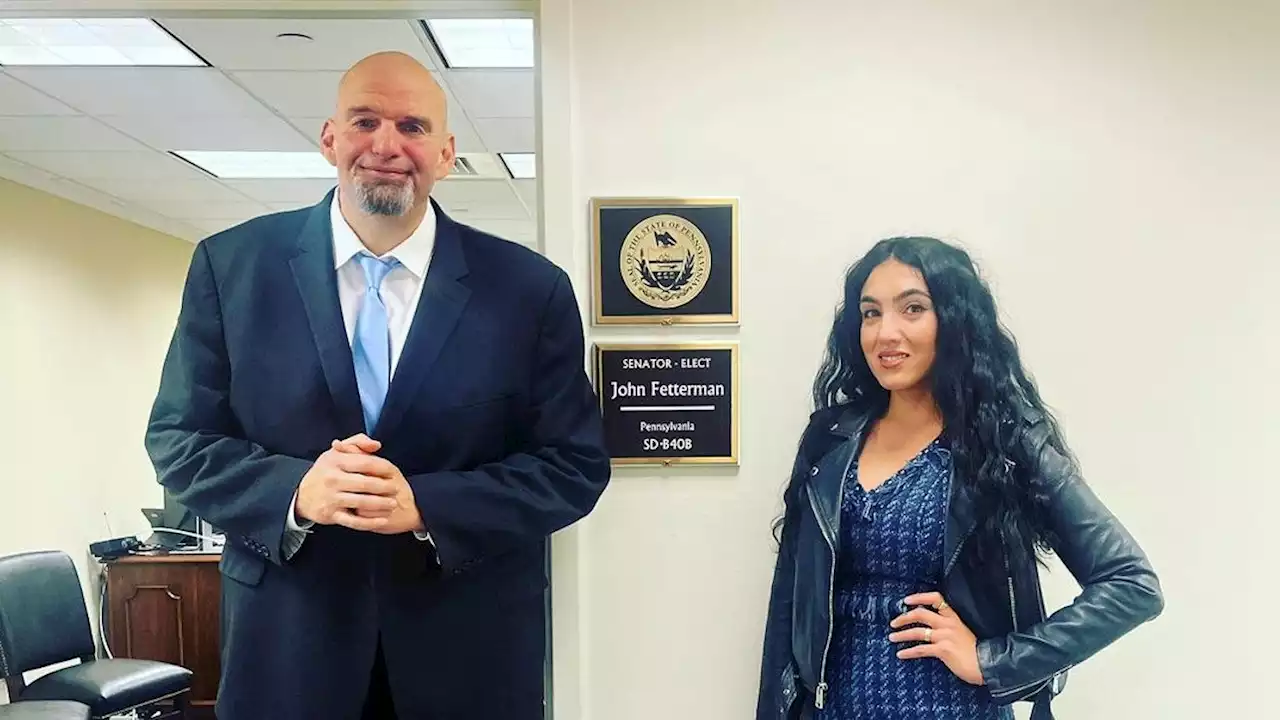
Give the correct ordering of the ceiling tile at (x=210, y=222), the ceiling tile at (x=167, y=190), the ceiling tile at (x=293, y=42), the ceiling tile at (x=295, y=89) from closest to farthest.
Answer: the ceiling tile at (x=293, y=42) < the ceiling tile at (x=295, y=89) < the ceiling tile at (x=167, y=190) < the ceiling tile at (x=210, y=222)

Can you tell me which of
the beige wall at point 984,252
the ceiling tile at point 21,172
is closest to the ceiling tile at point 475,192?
the ceiling tile at point 21,172

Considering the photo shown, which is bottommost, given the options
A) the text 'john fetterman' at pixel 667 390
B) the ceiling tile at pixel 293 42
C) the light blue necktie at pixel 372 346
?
the text 'john fetterman' at pixel 667 390

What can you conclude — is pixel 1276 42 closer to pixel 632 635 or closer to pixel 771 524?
pixel 771 524

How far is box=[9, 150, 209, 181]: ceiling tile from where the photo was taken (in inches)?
156

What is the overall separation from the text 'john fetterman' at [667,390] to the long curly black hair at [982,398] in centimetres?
35

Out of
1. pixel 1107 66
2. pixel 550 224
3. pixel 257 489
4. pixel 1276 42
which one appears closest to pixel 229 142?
pixel 550 224

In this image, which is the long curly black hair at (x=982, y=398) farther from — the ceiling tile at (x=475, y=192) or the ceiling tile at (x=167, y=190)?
the ceiling tile at (x=167, y=190)

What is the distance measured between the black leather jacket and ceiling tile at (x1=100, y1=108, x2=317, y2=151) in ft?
8.55

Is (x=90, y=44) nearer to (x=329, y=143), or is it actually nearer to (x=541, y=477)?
(x=329, y=143)

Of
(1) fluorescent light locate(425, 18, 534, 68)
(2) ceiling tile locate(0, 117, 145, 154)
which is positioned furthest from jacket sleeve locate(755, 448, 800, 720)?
(2) ceiling tile locate(0, 117, 145, 154)

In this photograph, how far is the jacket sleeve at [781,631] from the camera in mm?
1543

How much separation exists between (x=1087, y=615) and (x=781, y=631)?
44 cm

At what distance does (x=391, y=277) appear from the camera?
5.14 feet

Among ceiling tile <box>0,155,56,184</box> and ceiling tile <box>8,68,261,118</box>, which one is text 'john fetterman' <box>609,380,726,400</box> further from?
ceiling tile <box>0,155,56,184</box>
